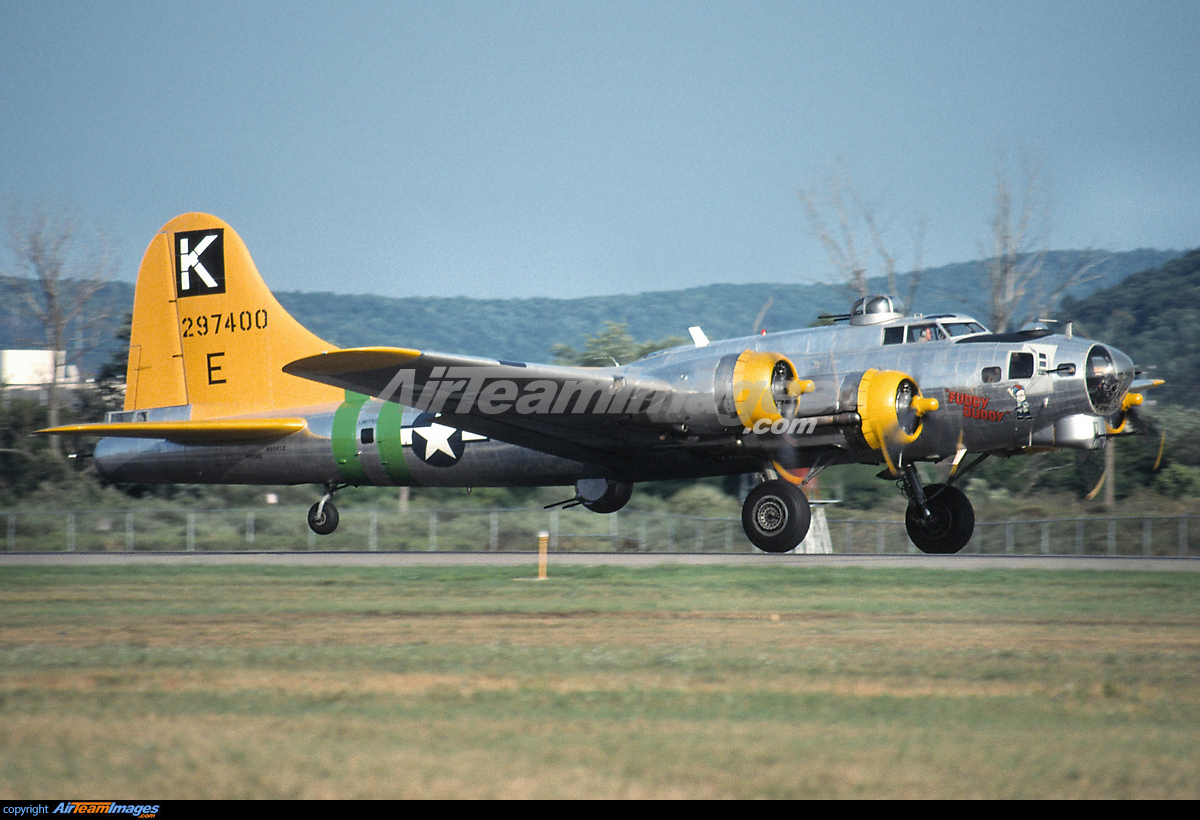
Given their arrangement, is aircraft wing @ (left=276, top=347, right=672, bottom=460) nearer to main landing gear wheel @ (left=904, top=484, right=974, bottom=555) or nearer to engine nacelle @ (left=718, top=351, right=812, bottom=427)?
engine nacelle @ (left=718, top=351, right=812, bottom=427)

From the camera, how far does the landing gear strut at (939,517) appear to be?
20344 mm

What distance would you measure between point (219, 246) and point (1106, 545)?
2290 cm

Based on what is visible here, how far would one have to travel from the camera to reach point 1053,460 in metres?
39.6

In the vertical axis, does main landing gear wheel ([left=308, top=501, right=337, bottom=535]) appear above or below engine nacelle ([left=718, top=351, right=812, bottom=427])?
below

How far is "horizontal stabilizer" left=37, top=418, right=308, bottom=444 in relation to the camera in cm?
2319

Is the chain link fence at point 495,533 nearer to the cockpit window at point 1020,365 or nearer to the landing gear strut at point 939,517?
the landing gear strut at point 939,517

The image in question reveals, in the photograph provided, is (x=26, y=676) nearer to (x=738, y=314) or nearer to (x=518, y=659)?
(x=518, y=659)

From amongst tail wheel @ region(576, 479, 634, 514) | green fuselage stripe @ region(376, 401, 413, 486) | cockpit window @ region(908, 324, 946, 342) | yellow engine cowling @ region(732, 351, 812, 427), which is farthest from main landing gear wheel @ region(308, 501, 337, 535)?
cockpit window @ region(908, 324, 946, 342)

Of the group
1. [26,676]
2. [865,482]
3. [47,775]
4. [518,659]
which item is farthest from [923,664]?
[865,482]

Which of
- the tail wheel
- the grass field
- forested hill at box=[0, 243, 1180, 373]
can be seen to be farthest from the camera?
forested hill at box=[0, 243, 1180, 373]

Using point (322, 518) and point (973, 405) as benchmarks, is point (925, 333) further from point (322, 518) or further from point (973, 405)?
point (322, 518)

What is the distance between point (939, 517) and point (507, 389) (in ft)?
27.3

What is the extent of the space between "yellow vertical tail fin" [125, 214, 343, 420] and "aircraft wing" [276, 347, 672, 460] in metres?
6.73

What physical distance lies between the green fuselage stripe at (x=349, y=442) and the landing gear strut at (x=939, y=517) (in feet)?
36.5
